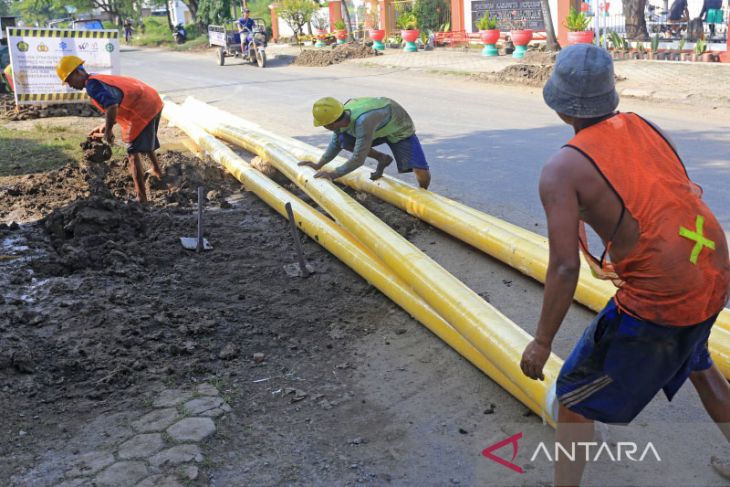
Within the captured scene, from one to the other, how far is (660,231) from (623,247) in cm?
12

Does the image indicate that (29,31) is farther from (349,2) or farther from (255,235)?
(349,2)

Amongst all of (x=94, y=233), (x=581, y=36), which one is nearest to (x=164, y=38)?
(x=581, y=36)

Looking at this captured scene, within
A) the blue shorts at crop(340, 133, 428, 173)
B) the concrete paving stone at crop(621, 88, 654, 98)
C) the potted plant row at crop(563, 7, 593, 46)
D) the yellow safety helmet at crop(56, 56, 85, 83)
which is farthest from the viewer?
the potted plant row at crop(563, 7, 593, 46)

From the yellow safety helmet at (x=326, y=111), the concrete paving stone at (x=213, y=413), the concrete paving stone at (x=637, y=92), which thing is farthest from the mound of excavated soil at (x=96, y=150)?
the concrete paving stone at (x=637, y=92)

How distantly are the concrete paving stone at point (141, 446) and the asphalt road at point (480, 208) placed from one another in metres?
0.42

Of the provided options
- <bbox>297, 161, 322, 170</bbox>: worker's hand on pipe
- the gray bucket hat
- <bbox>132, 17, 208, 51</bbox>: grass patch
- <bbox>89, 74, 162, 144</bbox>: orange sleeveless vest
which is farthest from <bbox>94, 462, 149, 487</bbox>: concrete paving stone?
<bbox>132, 17, 208, 51</bbox>: grass patch

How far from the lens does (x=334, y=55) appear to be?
24281mm

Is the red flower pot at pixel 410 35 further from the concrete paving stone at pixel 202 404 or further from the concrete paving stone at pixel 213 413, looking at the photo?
the concrete paving stone at pixel 213 413

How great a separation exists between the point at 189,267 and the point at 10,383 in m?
1.91

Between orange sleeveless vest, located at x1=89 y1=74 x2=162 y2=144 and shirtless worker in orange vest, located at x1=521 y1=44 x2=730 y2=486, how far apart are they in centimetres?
596

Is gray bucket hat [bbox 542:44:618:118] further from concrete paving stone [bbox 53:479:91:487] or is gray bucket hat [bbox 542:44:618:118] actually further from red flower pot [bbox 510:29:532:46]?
red flower pot [bbox 510:29:532:46]

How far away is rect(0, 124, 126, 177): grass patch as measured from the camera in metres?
9.78

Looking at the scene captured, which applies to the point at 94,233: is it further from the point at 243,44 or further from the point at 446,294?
the point at 243,44

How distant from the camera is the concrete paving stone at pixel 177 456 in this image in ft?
10.8
